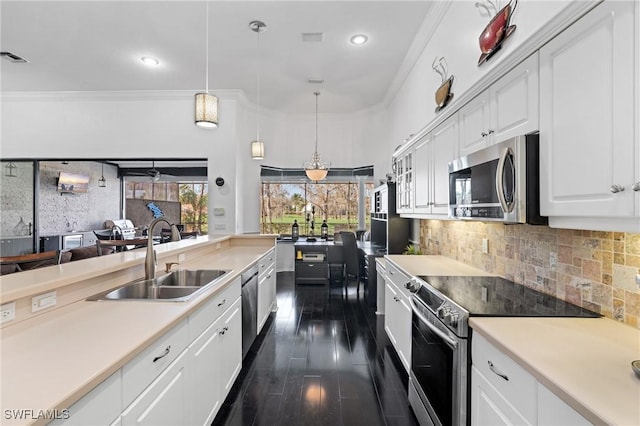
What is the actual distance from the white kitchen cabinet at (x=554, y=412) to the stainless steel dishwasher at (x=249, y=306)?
7.15 ft

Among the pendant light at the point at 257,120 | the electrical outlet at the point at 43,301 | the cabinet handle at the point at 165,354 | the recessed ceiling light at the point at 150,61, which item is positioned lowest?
the cabinet handle at the point at 165,354

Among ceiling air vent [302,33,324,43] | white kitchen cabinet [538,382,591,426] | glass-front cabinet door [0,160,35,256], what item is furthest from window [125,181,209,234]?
white kitchen cabinet [538,382,591,426]

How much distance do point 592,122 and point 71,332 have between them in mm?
2207

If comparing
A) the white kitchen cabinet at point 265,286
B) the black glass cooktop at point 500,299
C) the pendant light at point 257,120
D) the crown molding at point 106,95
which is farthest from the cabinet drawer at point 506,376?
the crown molding at point 106,95

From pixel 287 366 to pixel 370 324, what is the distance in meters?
1.36

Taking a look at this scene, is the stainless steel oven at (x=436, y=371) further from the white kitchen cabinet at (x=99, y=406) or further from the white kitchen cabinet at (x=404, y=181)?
the white kitchen cabinet at (x=404, y=181)

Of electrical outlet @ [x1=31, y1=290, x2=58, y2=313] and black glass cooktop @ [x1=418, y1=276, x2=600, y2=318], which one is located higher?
electrical outlet @ [x1=31, y1=290, x2=58, y2=313]

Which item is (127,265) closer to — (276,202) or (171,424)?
(171,424)

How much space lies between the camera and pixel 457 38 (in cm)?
262

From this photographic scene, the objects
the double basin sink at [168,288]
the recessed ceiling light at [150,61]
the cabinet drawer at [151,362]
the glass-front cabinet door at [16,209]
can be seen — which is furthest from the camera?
the glass-front cabinet door at [16,209]

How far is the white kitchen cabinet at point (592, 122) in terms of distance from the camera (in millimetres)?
972

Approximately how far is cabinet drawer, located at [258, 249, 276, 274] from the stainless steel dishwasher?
25 cm

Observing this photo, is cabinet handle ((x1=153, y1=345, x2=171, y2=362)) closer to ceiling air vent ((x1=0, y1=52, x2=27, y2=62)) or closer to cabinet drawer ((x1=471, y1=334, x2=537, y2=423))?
cabinet drawer ((x1=471, y1=334, x2=537, y2=423))

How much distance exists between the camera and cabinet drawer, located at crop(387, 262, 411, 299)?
2.54 metres
